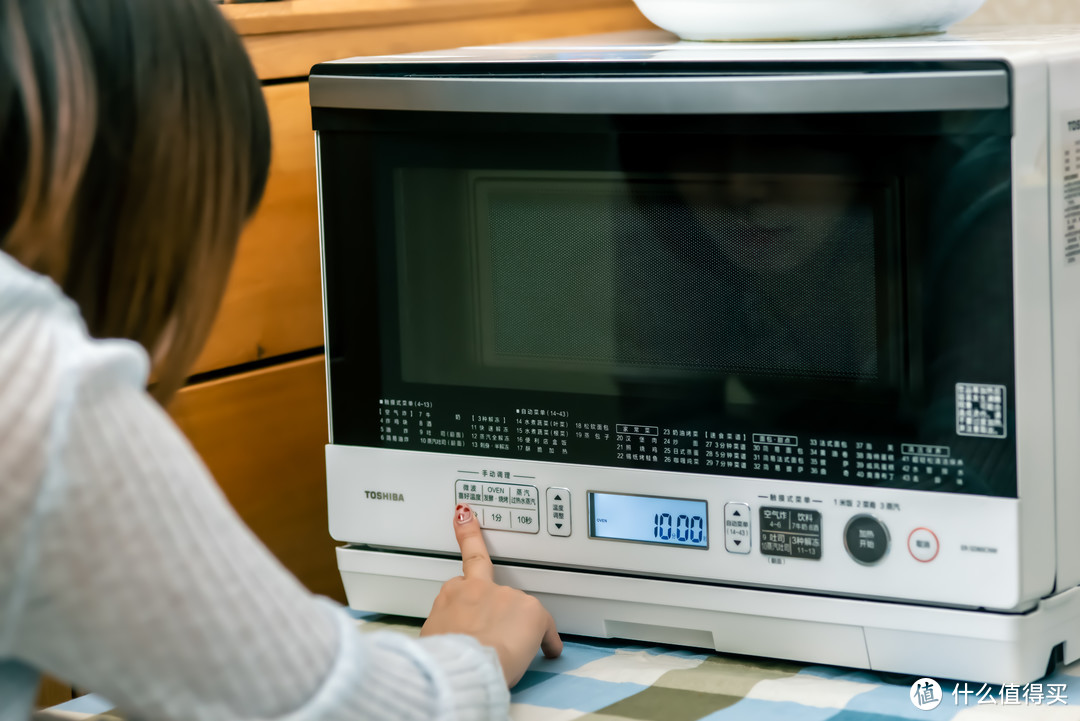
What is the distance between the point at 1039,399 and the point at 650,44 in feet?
1.30

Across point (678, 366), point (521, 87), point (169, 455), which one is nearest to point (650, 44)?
point (521, 87)

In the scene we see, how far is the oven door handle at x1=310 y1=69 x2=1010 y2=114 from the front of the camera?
0.63m

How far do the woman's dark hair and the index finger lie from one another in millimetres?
288

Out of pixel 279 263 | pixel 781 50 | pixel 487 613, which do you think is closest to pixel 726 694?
pixel 487 613

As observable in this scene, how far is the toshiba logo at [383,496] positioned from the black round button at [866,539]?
1.03ft

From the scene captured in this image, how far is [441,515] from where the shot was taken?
820mm

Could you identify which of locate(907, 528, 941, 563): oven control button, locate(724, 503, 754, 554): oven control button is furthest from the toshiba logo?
locate(907, 528, 941, 563): oven control button

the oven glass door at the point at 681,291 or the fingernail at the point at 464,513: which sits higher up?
the oven glass door at the point at 681,291

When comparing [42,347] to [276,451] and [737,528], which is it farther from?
[276,451]

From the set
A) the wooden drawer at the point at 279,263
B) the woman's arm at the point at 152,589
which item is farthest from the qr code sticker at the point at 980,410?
the wooden drawer at the point at 279,263

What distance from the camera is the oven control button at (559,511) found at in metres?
0.77

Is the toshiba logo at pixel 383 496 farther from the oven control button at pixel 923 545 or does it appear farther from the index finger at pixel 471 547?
the oven control button at pixel 923 545

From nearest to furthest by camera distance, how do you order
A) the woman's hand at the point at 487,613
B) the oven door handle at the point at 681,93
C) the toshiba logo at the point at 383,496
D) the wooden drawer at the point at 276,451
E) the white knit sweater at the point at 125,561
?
1. the white knit sweater at the point at 125,561
2. the oven door handle at the point at 681,93
3. the woman's hand at the point at 487,613
4. the toshiba logo at the point at 383,496
5. the wooden drawer at the point at 276,451

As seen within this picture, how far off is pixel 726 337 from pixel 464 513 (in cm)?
22
